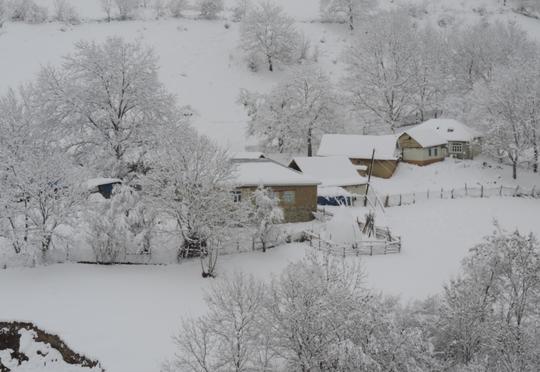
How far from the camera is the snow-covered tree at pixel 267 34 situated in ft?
218

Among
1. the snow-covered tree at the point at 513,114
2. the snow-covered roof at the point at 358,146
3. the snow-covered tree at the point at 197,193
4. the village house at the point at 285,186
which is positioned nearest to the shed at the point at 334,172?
the snow-covered roof at the point at 358,146

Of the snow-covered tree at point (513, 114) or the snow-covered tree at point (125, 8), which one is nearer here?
the snow-covered tree at point (513, 114)

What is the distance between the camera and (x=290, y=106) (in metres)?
52.5

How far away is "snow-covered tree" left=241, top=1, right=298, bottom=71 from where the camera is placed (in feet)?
218

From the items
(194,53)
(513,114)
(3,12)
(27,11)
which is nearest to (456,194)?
(513,114)

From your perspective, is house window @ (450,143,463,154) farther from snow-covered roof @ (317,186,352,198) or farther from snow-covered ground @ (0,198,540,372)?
snow-covered ground @ (0,198,540,372)

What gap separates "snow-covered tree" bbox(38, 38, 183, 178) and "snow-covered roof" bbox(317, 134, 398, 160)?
20.4 m

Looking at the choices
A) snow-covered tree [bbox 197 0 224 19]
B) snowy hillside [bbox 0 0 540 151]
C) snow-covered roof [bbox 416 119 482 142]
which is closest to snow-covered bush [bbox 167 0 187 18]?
snowy hillside [bbox 0 0 540 151]

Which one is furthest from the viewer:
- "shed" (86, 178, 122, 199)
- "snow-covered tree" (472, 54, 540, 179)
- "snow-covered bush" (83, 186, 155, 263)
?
"snow-covered tree" (472, 54, 540, 179)

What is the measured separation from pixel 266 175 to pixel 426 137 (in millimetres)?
24484

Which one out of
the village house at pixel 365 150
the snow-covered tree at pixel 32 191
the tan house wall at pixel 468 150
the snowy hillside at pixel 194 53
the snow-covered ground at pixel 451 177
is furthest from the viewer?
the snowy hillside at pixel 194 53

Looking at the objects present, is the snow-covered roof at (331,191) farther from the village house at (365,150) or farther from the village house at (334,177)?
the village house at (365,150)

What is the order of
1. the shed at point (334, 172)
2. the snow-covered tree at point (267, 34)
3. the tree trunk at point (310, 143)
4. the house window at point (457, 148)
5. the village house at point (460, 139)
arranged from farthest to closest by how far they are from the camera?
the snow-covered tree at point (267, 34) → the house window at point (457, 148) → the village house at point (460, 139) → the tree trunk at point (310, 143) → the shed at point (334, 172)

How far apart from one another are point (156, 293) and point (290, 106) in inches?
1228
